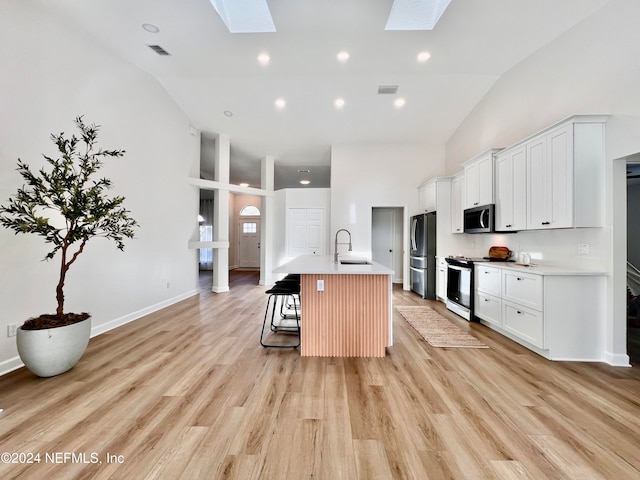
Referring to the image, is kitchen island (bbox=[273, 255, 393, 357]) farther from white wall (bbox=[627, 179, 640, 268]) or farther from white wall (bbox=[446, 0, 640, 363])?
white wall (bbox=[627, 179, 640, 268])

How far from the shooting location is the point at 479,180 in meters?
4.05

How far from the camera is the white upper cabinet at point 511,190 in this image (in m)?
3.24

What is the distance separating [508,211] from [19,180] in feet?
17.6

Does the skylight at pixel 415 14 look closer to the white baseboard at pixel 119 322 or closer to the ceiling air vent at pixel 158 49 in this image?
the ceiling air vent at pixel 158 49

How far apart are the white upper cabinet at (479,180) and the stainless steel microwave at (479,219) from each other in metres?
0.09

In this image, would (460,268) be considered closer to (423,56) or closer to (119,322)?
(423,56)

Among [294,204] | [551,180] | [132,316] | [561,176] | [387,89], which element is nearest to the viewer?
[561,176]

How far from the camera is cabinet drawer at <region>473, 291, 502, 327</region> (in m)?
3.29

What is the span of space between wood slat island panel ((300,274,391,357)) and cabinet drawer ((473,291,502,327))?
1.68 metres

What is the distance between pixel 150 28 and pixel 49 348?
143 inches

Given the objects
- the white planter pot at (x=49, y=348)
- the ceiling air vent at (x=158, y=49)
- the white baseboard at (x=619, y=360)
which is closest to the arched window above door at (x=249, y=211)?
the ceiling air vent at (x=158, y=49)

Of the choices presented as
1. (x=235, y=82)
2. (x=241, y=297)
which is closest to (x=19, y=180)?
(x=235, y=82)

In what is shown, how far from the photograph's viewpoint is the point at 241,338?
3.11 m

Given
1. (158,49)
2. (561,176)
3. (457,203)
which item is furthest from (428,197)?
(158,49)
